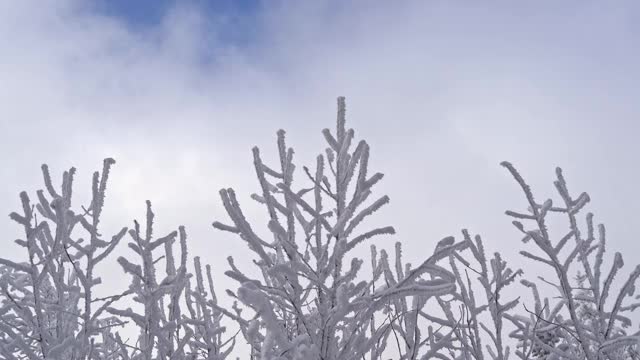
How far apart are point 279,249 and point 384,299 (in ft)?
2.44

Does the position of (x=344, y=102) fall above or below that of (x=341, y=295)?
above

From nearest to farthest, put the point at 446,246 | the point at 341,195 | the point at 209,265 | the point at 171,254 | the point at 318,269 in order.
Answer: the point at 446,246
the point at 318,269
the point at 341,195
the point at 171,254
the point at 209,265

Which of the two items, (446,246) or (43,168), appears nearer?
(446,246)

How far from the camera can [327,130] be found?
10.8ft

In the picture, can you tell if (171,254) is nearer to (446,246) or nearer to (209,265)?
(209,265)

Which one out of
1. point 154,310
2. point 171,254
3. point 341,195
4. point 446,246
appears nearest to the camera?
point 446,246

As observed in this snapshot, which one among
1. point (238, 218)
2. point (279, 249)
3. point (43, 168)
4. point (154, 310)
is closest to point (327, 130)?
point (279, 249)

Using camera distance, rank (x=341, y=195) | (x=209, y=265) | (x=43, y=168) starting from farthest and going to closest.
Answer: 1. (x=209, y=265)
2. (x=43, y=168)
3. (x=341, y=195)

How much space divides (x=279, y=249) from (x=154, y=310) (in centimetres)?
158

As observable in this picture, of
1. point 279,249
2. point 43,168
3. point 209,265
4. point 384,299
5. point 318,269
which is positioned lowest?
point 384,299

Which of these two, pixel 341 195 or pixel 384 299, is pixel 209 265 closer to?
pixel 341 195

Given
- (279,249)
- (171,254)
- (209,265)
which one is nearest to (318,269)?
(279,249)

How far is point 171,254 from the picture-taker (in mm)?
4637

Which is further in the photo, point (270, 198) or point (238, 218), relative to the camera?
point (270, 198)
